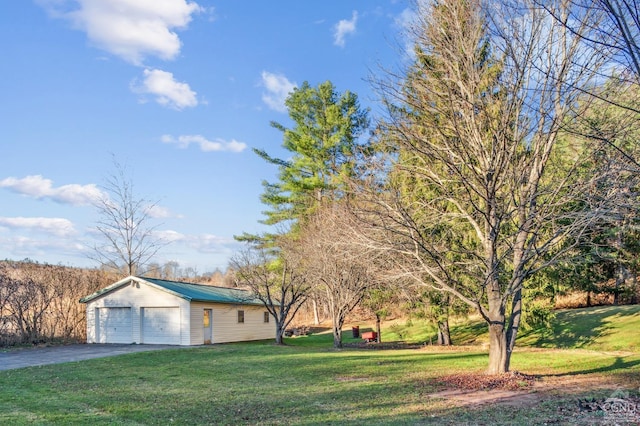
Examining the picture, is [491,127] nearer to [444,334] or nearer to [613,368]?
[613,368]

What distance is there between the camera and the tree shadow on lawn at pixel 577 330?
18.0 metres

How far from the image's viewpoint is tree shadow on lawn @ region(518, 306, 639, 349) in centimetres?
1800

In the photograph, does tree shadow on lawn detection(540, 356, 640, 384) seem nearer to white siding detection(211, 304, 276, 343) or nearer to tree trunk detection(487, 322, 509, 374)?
tree trunk detection(487, 322, 509, 374)

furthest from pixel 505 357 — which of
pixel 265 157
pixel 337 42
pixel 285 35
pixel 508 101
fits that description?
pixel 265 157

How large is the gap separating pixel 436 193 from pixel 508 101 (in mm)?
7959

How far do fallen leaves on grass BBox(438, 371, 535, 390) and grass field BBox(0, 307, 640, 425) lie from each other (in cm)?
20

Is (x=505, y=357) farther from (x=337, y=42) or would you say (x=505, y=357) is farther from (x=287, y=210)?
(x=287, y=210)

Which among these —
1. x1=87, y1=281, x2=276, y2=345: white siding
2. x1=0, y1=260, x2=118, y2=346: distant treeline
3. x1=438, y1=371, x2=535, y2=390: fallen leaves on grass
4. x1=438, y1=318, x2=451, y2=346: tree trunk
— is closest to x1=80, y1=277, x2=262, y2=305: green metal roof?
x1=87, y1=281, x2=276, y2=345: white siding

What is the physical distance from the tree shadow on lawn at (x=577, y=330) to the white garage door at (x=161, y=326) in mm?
15615

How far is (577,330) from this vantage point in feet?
62.2

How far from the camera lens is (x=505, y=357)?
9.75 metres

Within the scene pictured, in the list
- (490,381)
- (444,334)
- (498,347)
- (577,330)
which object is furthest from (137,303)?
(577,330)

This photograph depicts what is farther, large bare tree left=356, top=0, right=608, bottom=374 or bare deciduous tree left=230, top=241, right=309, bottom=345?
bare deciduous tree left=230, top=241, right=309, bottom=345

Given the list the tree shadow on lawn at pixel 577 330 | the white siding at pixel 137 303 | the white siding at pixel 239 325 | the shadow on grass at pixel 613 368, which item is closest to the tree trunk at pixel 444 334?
the tree shadow on lawn at pixel 577 330
